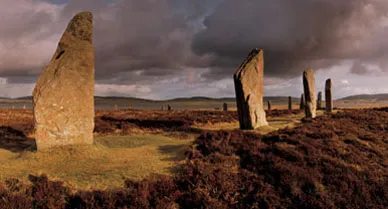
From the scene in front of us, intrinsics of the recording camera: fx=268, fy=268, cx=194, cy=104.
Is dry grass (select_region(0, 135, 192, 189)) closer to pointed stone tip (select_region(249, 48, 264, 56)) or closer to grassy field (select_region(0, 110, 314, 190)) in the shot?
grassy field (select_region(0, 110, 314, 190))

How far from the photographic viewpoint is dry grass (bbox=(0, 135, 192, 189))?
28.0 ft

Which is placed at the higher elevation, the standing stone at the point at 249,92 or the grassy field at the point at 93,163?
the standing stone at the point at 249,92

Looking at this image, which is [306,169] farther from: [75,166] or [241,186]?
[75,166]

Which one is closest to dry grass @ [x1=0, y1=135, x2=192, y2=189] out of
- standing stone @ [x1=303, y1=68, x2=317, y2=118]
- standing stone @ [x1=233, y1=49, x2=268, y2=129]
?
standing stone @ [x1=233, y1=49, x2=268, y2=129]

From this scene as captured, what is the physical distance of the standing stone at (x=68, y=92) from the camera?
1091 cm

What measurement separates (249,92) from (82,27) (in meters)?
10.3

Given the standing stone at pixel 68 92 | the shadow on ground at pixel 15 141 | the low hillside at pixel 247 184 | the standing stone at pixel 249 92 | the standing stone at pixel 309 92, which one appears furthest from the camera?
the standing stone at pixel 309 92

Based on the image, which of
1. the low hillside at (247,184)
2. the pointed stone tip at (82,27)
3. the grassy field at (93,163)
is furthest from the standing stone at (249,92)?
the pointed stone tip at (82,27)

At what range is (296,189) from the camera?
8.01 m

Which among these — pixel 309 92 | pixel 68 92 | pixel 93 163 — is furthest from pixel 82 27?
pixel 309 92

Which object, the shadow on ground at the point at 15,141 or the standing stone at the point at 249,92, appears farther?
the standing stone at the point at 249,92

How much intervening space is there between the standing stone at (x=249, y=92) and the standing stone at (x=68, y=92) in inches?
354

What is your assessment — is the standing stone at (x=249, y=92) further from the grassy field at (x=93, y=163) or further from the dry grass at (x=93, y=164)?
the grassy field at (x=93, y=163)

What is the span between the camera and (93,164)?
10195 millimetres
